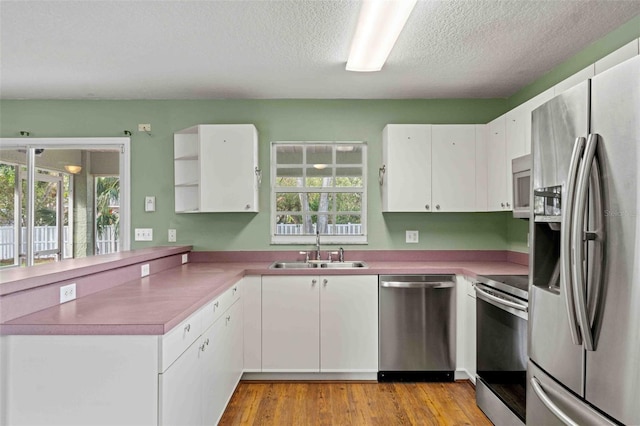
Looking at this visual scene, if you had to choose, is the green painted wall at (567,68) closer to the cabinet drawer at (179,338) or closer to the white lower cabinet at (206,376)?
the white lower cabinet at (206,376)

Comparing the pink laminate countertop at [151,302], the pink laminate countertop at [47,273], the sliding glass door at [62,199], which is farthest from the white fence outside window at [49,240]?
the pink laminate countertop at [47,273]

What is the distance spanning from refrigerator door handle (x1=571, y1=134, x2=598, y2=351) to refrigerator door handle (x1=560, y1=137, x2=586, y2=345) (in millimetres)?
Result: 17

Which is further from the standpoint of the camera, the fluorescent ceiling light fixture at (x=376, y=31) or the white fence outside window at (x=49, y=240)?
the white fence outside window at (x=49, y=240)

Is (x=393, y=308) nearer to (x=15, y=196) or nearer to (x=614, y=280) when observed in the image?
(x=614, y=280)

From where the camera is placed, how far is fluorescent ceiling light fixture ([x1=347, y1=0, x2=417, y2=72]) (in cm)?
187

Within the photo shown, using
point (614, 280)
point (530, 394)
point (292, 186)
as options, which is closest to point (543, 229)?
point (614, 280)

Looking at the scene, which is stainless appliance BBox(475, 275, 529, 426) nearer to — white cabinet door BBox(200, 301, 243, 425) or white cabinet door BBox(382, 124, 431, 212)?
white cabinet door BBox(382, 124, 431, 212)

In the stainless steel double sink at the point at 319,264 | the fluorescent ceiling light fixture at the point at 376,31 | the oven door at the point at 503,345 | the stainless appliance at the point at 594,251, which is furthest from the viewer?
the stainless steel double sink at the point at 319,264

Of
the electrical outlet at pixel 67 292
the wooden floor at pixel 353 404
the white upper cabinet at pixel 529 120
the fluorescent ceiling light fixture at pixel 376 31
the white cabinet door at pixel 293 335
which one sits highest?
the fluorescent ceiling light fixture at pixel 376 31

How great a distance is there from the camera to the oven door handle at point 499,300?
1.99 m

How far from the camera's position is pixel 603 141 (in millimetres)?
1195

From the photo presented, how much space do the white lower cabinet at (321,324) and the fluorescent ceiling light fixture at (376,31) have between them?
1.59 metres

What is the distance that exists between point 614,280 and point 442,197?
7.06ft

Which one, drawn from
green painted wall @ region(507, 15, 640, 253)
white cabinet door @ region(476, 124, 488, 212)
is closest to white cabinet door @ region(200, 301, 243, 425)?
white cabinet door @ region(476, 124, 488, 212)
